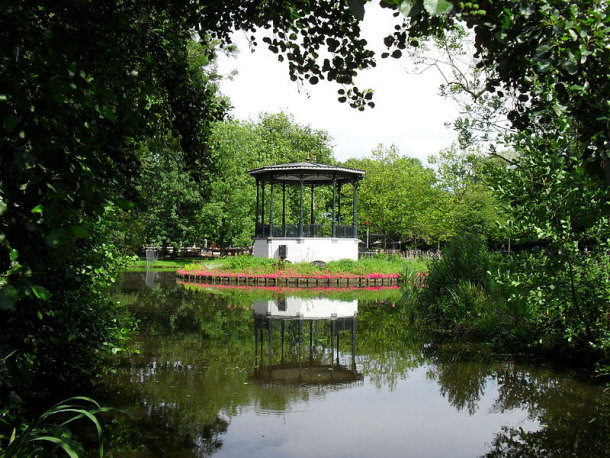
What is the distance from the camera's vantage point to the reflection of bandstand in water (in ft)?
23.8

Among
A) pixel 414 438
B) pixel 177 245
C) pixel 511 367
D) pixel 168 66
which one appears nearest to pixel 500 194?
pixel 511 367

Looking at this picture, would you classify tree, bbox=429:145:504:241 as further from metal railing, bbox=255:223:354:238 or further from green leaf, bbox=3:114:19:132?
green leaf, bbox=3:114:19:132

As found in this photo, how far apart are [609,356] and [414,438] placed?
3787 millimetres

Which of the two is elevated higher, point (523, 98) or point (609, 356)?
point (523, 98)

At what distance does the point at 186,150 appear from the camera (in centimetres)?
521

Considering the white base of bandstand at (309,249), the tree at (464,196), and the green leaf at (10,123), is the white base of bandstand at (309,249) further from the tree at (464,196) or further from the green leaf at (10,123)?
the green leaf at (10,123)

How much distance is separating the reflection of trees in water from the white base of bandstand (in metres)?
17.7

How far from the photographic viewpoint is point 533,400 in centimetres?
613

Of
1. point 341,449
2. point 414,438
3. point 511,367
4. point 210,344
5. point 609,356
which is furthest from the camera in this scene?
point 210,344

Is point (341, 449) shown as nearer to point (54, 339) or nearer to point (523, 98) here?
point (54, 339)

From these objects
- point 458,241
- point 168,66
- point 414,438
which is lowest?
point 414,438

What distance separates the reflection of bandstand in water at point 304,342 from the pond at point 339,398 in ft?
0.15

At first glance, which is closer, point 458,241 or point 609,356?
point 609,356

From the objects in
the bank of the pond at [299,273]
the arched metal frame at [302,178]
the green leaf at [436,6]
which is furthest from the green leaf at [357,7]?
the arched metal frame at [302,178]
